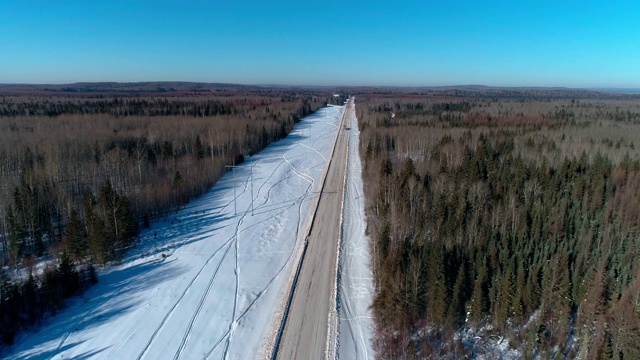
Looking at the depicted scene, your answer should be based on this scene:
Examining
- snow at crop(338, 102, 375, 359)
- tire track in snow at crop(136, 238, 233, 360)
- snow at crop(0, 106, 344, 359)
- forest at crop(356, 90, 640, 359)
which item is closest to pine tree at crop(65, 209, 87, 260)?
snow at crop(0, 106, 344, 359)

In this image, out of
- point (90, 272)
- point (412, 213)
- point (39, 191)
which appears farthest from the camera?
point (39, 191)

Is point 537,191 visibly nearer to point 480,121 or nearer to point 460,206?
point 460,206

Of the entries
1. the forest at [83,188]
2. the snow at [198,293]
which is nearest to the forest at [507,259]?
the snow at [198,293]

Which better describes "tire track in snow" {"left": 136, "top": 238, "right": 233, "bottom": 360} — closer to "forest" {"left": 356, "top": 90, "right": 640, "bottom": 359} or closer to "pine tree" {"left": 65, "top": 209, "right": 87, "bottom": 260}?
"pine tree" {"left": 65, "top": 209, "right": 87, "bottom": 260}

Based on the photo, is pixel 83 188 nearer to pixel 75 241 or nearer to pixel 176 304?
pixel 75 241

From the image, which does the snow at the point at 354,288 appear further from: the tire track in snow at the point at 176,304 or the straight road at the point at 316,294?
the tire track in snow at the point at 176,304

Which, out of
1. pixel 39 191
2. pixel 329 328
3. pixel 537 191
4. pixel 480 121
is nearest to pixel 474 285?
pixel 329 328
